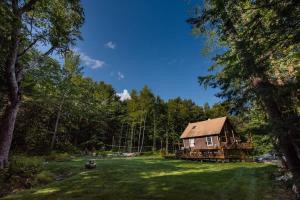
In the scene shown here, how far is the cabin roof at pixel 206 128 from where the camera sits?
87.2ft

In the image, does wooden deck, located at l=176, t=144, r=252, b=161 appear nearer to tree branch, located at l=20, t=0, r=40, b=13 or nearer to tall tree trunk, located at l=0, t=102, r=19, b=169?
tall tree trunk, located at l=0, t=102, r=19, b=169

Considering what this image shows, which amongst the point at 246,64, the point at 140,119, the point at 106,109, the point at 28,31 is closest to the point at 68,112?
the point at 106,109

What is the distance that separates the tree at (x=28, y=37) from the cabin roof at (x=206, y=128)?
2109cm

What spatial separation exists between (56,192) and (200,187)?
196 inches

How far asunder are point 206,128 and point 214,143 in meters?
2.58

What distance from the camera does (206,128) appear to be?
28.3 meters

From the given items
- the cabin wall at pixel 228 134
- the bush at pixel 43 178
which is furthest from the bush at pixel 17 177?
the cabin wall at pixel 228 134

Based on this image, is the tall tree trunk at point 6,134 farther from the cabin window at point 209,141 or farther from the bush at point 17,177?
the cabin window at point 209,141

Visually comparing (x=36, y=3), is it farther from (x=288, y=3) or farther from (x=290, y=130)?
(x=290, y=130)

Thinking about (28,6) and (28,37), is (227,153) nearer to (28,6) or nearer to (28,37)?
(28,37)

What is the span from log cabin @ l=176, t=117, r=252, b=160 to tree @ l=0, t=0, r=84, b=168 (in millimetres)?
16687

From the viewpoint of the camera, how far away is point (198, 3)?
8.99m

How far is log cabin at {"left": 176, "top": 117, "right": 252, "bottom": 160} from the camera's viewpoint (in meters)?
20.0

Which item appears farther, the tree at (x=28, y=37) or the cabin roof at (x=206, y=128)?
the cabin roof at (x=206, y=128)
